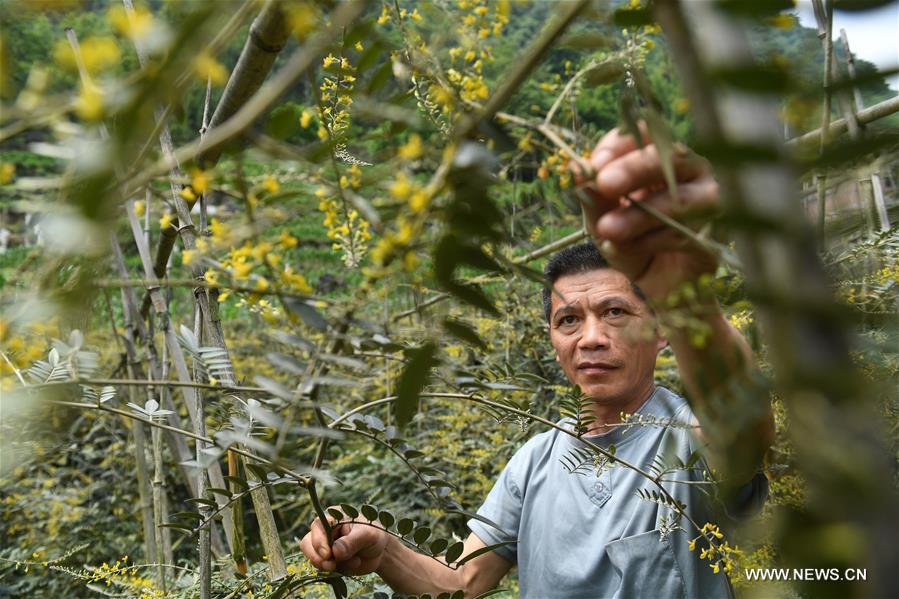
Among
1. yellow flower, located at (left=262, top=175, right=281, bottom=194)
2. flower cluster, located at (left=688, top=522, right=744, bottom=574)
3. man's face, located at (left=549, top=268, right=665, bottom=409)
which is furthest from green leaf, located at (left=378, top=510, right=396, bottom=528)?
man's face, located at (left=549, top=268, right=665, bottom=409)

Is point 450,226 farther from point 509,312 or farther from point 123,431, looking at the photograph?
point 123,431

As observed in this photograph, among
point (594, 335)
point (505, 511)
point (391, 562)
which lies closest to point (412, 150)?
point (391, 562)

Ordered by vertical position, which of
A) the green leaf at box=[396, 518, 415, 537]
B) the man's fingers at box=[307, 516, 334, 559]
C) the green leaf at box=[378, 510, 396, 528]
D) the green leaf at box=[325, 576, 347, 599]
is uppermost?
the green leaf at box=[378, 510, 396, 528]

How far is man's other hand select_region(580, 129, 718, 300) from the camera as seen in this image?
24.2 inches

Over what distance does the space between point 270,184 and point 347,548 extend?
96cm

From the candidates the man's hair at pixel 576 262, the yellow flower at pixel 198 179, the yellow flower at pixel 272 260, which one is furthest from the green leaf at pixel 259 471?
the man's hair at pixel 576 262

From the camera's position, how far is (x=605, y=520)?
1948 millimetres

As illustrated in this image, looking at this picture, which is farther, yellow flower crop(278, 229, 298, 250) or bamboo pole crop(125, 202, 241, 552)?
bamboo pole crop(125, 202, 241, 552)

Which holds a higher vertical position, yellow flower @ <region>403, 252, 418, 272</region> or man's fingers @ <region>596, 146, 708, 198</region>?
man's fingers @ <region>596, 146, 708, 198</region>

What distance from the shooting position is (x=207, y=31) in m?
0.49

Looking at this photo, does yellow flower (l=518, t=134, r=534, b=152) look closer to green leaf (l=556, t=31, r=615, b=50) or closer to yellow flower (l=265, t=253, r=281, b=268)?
green leaf (l=556, t=31, r=615, b=50)

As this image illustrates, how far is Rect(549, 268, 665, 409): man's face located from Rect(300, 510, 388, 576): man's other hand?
771mm

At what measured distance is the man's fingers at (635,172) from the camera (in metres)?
0.62

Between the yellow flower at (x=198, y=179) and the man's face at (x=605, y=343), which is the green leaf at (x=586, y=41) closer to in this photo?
the yellow flower at (x=198, y=179)
